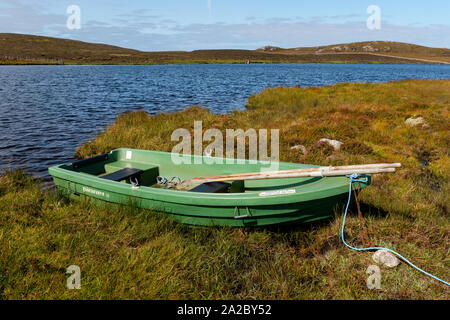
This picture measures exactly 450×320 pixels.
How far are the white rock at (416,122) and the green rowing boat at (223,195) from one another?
914 centimetres

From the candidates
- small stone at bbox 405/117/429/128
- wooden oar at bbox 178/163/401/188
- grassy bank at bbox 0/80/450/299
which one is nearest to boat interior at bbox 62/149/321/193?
wooden oar at bbox 178/163/401/188

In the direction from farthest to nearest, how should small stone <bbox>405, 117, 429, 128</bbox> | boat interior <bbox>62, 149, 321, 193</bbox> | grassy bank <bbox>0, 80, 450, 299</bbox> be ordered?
small stone <bbox>405, 117, 429, 128</bbox> → boat interior <bbox>62, 149, 321, 193</bbox> → grassy bank <bbox>0, 80, 450, 299</bbox>

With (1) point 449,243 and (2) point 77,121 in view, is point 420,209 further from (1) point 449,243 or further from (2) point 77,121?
(2) point 77,121

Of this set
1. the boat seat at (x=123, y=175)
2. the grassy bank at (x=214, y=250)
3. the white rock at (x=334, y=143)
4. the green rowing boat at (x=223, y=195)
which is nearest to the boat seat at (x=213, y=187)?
the green rowing boat at (x=223, y=195)

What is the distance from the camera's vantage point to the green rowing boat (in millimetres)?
4859

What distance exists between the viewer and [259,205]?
16.1ft

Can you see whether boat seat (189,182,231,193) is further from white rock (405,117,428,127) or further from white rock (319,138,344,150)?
white rock (405,117,428,127)

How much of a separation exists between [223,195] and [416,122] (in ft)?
37.9

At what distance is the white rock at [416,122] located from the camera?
12.2 m

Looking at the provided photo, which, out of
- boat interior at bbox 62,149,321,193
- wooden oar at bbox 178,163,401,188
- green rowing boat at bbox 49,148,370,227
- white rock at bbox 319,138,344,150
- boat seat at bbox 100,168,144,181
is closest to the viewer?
wooden oar at bbox 178,163,401,188

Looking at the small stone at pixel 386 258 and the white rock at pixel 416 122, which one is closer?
the small stone at pixel 386 258

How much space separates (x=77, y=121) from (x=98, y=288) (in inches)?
663

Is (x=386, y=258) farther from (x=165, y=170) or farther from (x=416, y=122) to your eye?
(x=416, y=122)

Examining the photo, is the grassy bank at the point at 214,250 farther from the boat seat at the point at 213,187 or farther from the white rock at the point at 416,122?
the white rock at the point at 416,122
